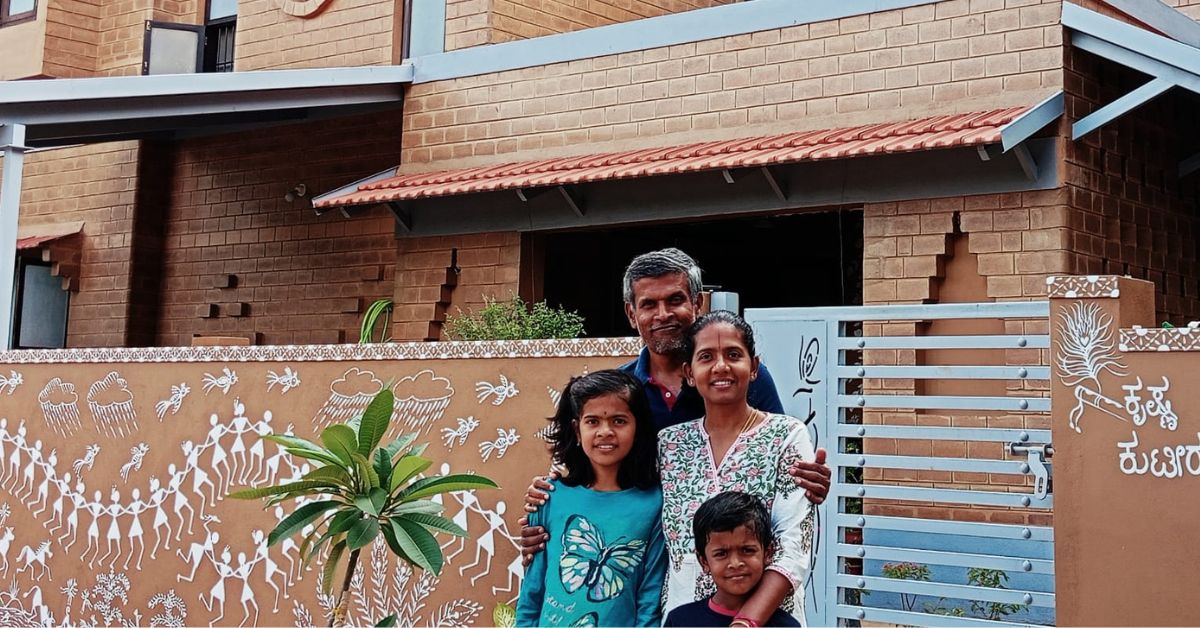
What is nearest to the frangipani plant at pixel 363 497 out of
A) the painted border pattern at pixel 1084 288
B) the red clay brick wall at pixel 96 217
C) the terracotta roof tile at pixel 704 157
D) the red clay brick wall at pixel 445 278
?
the painted border pattern at pixel 1084 288

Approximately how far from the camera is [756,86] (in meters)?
9.66

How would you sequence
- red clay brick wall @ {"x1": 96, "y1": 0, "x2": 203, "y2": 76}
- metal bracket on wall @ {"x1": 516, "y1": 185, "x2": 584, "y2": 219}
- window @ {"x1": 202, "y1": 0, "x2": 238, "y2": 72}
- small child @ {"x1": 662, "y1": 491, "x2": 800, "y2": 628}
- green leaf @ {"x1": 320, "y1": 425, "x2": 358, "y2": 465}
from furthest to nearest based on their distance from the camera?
red clay brick wall @ {"x1": 96, "y1": 0, "x2": 203, "y2": 76} < window @ {"x1": 202, "y1": 0, "x2": 238, "y2": 72} < metal bracket on wall @ {"x1": 516, "y1": 185, "x2": 584, "y2": 219} < green leaf @ {"x1": 320, "y1": 425, "x2": 358, "y2": 465} < small child @ {"x1": 662, "y1": 491, "x2": 800, "y2": 628}

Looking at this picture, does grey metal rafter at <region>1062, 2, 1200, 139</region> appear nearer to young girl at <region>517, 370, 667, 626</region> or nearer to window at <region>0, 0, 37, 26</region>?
young girl at <region>517, 370, 667, 626</region>

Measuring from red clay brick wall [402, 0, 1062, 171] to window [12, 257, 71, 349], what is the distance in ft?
18.0

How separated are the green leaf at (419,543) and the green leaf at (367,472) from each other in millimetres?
146

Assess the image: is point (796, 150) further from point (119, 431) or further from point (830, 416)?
point (119, 431)

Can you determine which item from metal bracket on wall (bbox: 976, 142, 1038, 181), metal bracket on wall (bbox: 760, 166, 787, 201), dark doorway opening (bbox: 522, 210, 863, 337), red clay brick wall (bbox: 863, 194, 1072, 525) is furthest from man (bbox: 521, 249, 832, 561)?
dark doorway opening (bbox: 522, 210, 863, 337)

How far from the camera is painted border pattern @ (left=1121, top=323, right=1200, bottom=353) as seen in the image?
4.81 metres

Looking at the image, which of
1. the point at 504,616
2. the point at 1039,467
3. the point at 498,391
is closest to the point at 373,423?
the point at 504,616

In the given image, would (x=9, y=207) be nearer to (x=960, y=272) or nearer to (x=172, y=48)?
(x=172, y=48)

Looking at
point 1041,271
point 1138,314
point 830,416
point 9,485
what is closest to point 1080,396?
point 1138,314

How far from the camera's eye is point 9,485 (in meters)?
9.16

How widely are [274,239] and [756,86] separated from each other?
18.4 ft

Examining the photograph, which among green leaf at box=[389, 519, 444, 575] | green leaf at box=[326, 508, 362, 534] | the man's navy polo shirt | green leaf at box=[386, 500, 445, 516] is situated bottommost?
green leaf at box=[389, 519, 444, 575]
